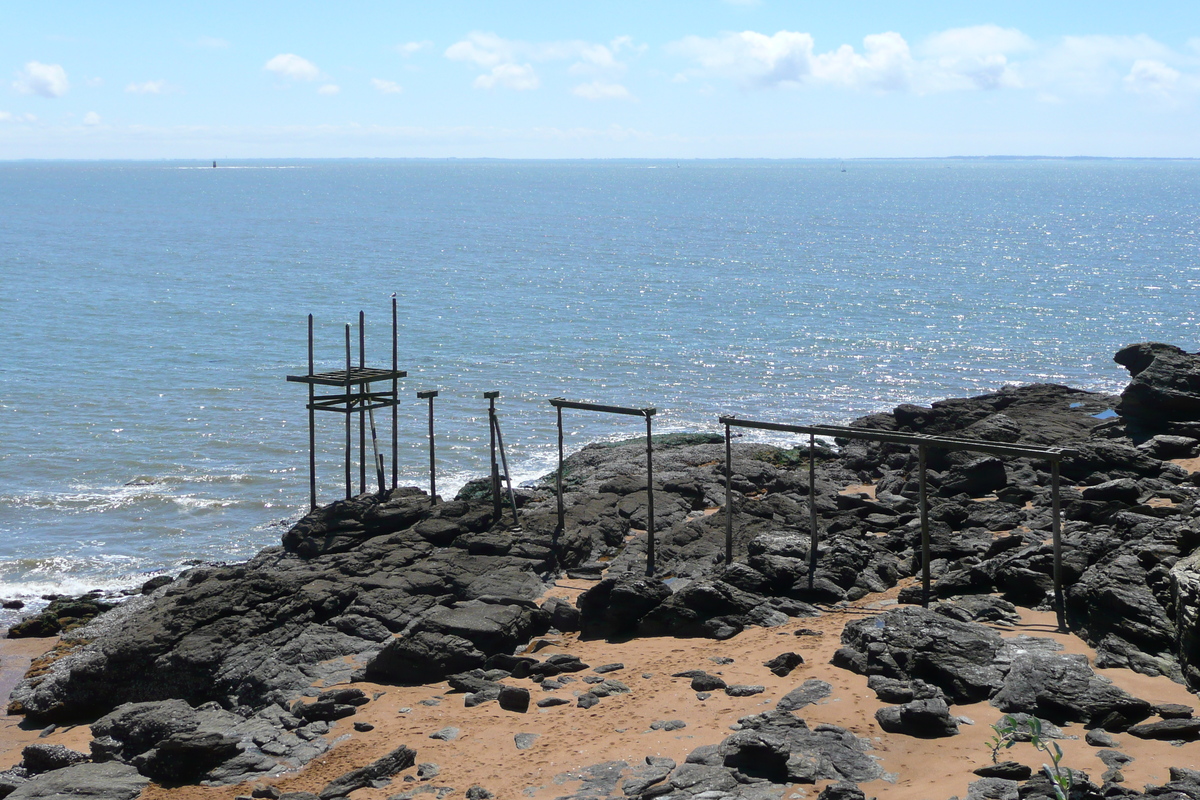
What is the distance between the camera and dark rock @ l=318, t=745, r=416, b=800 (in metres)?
11.9

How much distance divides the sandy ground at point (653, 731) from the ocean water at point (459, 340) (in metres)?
12.4

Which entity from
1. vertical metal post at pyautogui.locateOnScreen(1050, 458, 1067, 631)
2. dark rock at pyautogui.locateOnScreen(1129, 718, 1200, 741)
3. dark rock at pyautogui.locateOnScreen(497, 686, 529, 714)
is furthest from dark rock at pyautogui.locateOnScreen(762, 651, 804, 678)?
dark rock at pyautogui.locateOnScreen(1129, 718, 1200, 741)

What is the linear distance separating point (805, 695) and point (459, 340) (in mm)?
41118

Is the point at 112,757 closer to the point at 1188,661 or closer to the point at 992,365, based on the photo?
the point at 1188,661

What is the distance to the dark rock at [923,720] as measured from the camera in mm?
11352

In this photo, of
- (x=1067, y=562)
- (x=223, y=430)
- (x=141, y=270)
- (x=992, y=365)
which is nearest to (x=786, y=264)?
(x=992, y=365)

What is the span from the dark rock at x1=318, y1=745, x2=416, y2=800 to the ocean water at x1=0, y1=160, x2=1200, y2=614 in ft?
44.4

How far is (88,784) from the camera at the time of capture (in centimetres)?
1260

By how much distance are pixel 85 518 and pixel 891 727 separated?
22.3m

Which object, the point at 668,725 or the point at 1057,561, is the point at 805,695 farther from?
the point at 1057,561

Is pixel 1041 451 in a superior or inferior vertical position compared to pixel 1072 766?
superior

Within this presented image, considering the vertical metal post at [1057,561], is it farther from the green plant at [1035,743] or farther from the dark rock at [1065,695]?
the green plant at [1035,743]

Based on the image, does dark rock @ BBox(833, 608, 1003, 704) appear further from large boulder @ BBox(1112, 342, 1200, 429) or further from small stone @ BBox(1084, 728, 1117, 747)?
large boulder @ BBox(1112, 342, 1200, 429)

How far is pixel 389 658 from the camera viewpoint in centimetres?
1500
